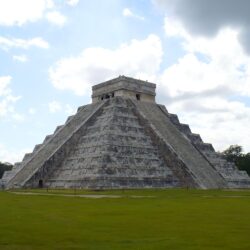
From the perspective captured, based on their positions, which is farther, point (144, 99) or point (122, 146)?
point (144, 99)

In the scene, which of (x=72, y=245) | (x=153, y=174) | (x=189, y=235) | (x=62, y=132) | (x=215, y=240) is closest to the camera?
(x=72, y=245)

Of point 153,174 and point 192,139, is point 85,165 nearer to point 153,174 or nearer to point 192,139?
point 153,174

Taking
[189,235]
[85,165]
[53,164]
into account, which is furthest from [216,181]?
[189,235]

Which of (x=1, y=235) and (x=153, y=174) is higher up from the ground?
(x=153, y=174)

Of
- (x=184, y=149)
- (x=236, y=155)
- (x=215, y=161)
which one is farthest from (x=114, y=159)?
(x=236, y=155)

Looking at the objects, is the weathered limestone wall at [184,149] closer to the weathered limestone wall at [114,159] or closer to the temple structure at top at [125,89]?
the temple structure at top at [125,89]

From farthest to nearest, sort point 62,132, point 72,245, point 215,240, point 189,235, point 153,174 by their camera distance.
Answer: point 62,132 → point 153,174 → point 189,235 → point 215,240 → point 72,245

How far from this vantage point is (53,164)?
38812 mm

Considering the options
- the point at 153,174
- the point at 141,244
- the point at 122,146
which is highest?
the point at 122,146

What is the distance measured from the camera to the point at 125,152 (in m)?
36.8

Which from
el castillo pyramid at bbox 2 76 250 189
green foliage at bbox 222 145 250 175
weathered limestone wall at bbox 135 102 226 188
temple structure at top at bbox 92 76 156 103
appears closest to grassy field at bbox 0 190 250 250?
el castillo pyramid at bbox 2 76 250 189

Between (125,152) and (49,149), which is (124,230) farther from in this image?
(49,149)

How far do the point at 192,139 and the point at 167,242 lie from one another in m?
37.4

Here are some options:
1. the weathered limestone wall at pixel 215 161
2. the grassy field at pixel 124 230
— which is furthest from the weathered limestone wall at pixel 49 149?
the grassy field at pixel 124 230
